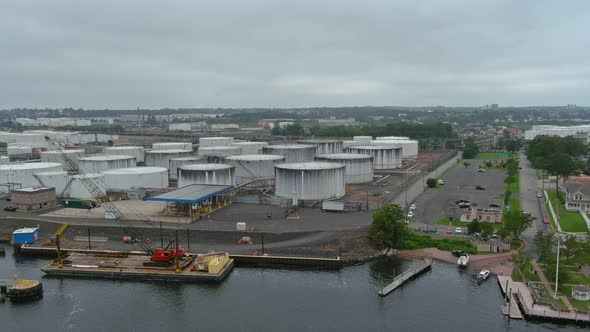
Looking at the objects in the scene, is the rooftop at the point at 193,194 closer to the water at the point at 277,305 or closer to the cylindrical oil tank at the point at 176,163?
the water at the point at 277,305

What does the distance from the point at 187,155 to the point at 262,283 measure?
34.8 meters

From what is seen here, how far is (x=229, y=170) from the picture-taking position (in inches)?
1610

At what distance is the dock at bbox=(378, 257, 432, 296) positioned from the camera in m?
22.7

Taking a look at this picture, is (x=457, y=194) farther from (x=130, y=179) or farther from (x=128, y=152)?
(x=128, y=152)

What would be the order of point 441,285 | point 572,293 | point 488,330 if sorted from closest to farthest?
point 488,330 → point 572,293 → point 441,285

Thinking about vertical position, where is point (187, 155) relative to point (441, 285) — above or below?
above

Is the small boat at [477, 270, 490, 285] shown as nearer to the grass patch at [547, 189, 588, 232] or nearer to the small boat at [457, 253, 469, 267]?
the small boat at [457, 253, 469, 267]

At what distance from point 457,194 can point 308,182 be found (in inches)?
543

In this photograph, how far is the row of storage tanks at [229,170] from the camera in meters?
38.2

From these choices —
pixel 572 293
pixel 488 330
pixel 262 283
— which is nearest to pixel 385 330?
pixel 488 330

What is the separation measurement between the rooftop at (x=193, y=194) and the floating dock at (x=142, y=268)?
18.6 feet

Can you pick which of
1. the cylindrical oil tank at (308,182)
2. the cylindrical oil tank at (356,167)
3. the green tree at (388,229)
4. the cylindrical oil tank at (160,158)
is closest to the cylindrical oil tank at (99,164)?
the cylindrical oil tank at (160,158)

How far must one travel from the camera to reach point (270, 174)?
4578cm

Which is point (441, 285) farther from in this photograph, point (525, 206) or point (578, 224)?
point (525, 206)
